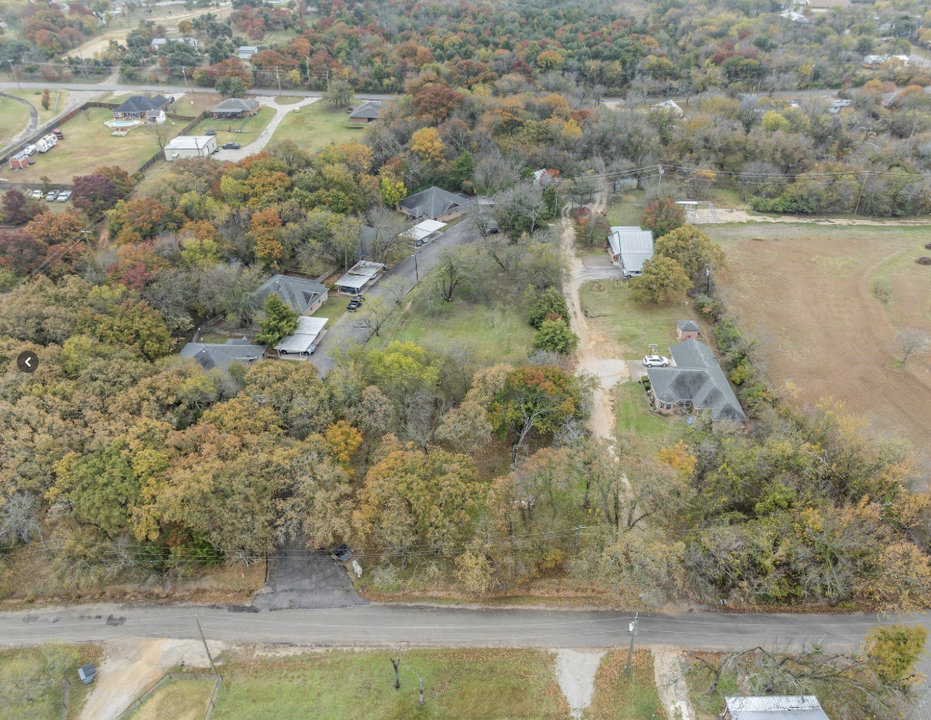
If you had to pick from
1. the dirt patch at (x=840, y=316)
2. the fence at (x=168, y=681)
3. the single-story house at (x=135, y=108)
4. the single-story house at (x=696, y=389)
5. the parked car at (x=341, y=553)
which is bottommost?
the fence at (x=168, y=681)

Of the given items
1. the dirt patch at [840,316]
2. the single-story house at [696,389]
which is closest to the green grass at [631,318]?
the single-story house at [696,389]

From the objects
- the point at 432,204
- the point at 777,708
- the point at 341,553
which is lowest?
the point at 341,553

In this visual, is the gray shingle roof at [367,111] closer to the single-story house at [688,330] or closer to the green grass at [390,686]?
the single-story house at [688,330]

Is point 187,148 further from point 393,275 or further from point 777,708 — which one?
point 777,708

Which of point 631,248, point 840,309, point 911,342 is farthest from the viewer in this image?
point 631,248

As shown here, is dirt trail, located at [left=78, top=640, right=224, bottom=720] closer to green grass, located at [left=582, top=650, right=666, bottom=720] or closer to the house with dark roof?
green grass, located at [left=582, top=650, right=666, bottom=720]

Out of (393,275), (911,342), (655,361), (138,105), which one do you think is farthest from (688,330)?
(138,105)
